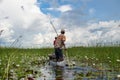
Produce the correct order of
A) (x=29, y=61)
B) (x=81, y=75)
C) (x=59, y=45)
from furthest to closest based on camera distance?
(x=59, y=45)
(x=29, y=61)
(x=81, y=75)

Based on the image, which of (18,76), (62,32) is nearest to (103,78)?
(18,76)

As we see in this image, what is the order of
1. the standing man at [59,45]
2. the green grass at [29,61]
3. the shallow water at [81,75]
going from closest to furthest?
the green grass at [29,61], the shallow water at [81,75], the standing man at [59,45]

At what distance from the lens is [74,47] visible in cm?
4688

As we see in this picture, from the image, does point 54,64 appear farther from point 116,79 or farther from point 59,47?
point 116,79

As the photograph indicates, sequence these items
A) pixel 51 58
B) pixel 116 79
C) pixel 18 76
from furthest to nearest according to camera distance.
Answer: pixel 51 58
pixel 116 79
pixel 18 76

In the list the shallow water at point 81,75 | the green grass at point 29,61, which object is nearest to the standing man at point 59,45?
the green grass at point 29,61

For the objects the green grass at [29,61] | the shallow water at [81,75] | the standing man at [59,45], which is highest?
the standing man at [59,45]

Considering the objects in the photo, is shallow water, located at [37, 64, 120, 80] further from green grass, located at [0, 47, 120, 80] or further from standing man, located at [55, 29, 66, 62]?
→ standing man, located at [55, 29, 66, 62]

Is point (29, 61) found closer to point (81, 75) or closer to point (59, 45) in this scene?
point (59, 45)

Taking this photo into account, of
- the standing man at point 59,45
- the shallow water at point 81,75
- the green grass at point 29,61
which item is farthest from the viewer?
the standing man at point 59,45

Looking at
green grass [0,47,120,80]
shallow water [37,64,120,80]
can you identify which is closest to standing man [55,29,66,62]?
green grass [0,47,120,80]

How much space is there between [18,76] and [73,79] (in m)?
2.30

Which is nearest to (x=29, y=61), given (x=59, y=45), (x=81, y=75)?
(x=59, y=45)

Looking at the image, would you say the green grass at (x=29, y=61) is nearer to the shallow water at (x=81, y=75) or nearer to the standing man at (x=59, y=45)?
the shallow water at (x=81, y=75)
